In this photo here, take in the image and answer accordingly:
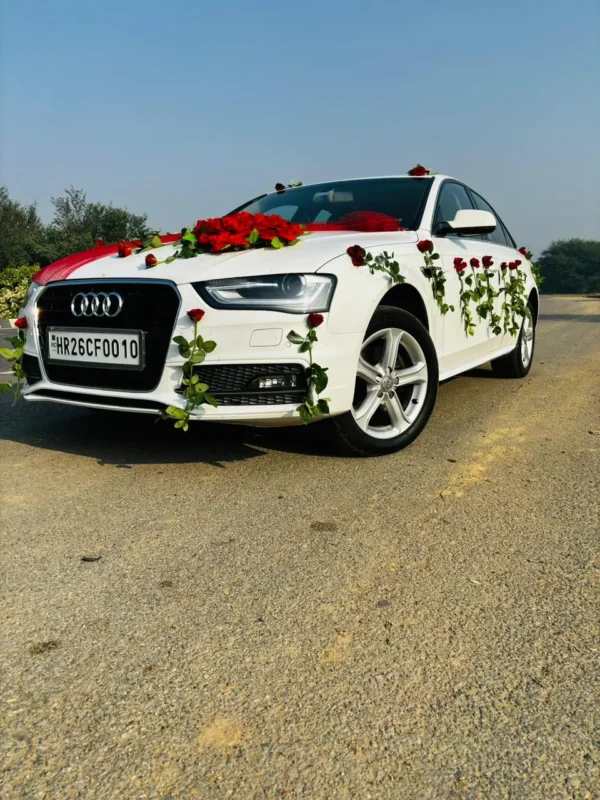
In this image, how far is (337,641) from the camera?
1.82 metres

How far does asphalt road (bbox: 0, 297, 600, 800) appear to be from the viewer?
1385 mm

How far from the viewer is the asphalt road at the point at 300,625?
1.38 meters

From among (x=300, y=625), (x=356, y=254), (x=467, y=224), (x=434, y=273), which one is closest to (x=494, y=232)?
(x=467, y=224)

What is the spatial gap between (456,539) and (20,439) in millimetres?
2487

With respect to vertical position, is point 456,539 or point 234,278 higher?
point 234,278

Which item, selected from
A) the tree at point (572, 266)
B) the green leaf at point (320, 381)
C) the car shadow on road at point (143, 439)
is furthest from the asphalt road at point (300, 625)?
the tree at point (572, 266)

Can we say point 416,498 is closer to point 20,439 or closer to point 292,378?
point 292,378

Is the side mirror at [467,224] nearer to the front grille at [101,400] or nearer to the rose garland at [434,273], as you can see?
A: the rose garland at [434,273]

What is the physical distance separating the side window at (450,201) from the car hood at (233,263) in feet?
3.53

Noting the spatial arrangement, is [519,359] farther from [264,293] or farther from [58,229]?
[58,229]

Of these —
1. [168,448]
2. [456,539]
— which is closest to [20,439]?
[168,448]

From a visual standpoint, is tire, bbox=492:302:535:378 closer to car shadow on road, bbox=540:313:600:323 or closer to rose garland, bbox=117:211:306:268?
rose garland, bbox=117:211:306:268

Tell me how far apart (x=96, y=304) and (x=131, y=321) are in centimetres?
21

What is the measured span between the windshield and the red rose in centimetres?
91
